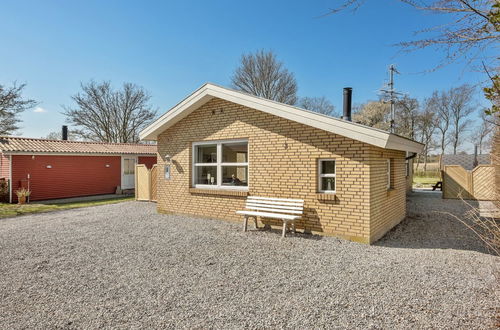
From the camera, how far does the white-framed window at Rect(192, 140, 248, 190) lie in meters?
8.70

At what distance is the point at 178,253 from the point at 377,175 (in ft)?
16.9

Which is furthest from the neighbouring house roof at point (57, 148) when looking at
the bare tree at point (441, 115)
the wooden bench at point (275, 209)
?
the bare tree at point (441, 115)

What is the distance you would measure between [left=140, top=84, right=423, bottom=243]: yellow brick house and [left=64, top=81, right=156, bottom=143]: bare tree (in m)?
23.0

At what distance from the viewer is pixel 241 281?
4.46 meters

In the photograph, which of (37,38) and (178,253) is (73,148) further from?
(178,253)

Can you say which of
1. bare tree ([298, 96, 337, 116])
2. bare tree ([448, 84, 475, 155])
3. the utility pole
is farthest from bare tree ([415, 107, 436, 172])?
the utility pole

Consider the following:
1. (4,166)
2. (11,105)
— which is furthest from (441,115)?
(11,105)

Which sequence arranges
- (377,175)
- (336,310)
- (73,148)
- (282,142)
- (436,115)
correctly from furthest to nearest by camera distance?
(436,115) → (73,148) → (282,142) → (377,175) → (336,310)

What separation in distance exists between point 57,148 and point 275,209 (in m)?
15.5

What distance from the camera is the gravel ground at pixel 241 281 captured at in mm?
3371

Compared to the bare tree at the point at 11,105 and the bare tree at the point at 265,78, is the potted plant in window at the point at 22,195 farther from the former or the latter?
the bare tree at the point at 265,78

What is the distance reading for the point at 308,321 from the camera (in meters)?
3.27

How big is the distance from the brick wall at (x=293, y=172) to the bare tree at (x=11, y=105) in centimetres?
2084

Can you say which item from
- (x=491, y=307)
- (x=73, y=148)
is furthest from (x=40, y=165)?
(x=491, y=307)
